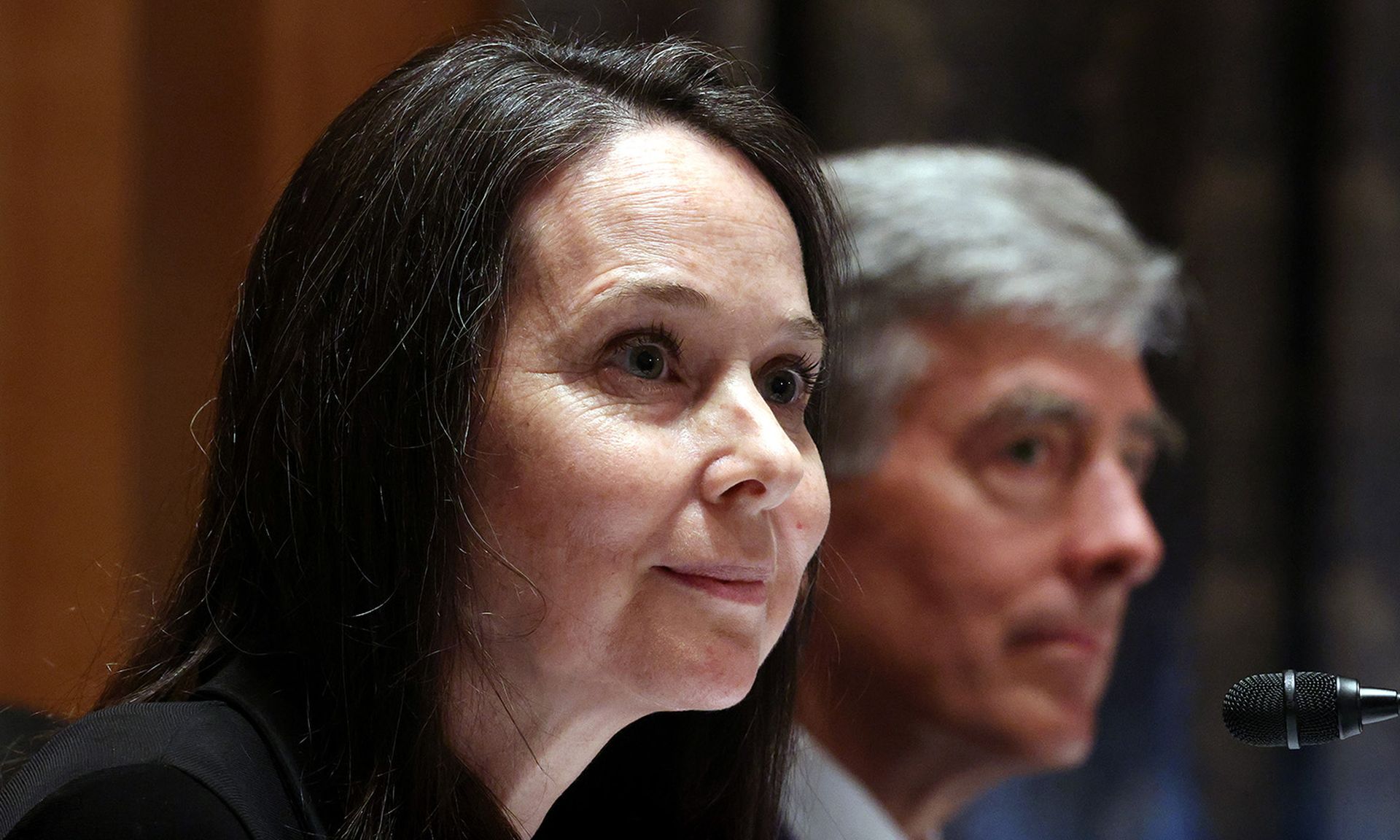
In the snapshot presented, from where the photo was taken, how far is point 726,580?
98cm

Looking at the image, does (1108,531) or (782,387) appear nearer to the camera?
(782,387)

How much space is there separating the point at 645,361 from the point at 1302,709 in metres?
0.47

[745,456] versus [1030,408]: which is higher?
[745,456]

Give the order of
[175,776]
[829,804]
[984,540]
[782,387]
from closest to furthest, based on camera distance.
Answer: [175,776] < [782,387] < [829,804] < [984,540]

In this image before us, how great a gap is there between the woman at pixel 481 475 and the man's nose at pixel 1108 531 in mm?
767

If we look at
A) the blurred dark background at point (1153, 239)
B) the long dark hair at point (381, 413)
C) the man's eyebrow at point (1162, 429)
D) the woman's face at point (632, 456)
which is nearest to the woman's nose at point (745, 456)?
the woman's face at point (632, 456)

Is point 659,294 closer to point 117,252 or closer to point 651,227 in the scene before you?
point 651,227

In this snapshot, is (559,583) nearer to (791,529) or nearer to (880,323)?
(791,529)

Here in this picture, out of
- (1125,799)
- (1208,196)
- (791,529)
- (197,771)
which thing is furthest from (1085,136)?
(197,771)

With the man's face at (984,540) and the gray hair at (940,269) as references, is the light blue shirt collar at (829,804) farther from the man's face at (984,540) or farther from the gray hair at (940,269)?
the gray hair at (940,269)

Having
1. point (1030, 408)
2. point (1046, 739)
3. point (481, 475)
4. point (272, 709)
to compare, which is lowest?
point (1046, 739)

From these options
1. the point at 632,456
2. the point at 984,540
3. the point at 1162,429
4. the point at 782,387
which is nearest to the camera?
the point at 632,456

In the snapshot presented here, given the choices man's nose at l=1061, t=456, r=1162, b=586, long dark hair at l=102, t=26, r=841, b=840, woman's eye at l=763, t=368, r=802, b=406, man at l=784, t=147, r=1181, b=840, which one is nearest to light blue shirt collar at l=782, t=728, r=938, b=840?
man at l=784, t=147, r=1181, b=840

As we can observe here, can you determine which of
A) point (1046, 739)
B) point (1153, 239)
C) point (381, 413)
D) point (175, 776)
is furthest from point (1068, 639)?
point (175, 776)
